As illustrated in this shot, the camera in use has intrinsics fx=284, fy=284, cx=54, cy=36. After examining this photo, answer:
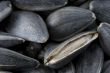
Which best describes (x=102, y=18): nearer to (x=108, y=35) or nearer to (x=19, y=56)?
(x=108, y=35)

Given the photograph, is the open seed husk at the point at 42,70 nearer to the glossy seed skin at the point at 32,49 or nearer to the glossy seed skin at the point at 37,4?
the glossy seed skin at the point at 32,49

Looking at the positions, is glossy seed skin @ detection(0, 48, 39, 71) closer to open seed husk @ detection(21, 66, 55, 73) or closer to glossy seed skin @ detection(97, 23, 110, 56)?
open seed husk @ detection(21, 66, 55, 73)

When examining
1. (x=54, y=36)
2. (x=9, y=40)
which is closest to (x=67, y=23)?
(x=54, y=36)

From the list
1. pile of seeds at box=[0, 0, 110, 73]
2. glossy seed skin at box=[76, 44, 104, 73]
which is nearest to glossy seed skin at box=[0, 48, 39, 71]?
pile of seeds at box=[0, 0, 110, 73]

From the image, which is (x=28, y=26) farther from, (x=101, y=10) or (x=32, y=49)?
(x=101, y=10)

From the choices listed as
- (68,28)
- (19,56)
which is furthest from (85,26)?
(19,56)
